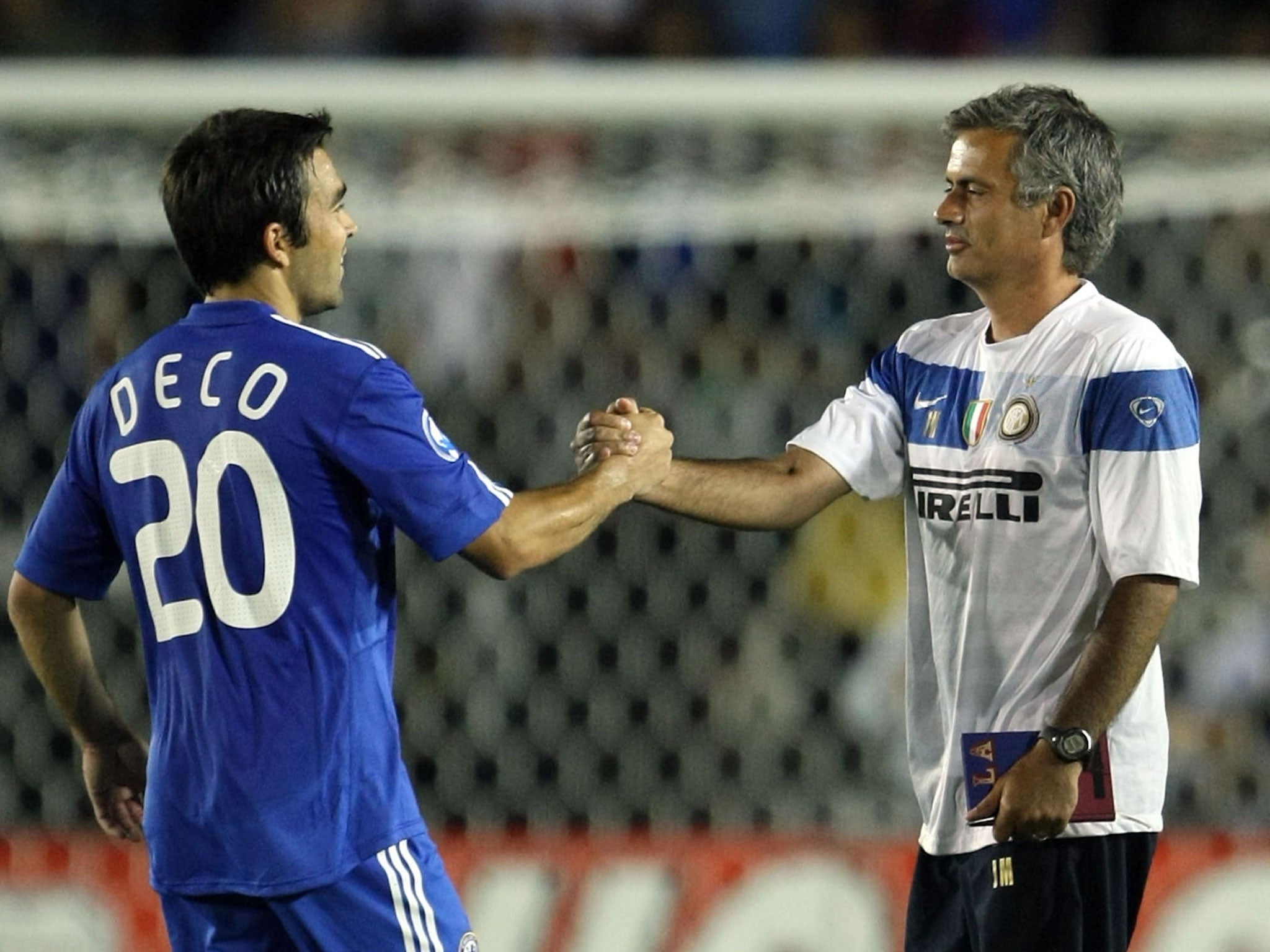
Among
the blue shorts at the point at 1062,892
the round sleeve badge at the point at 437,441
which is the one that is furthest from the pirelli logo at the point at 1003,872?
the round sleeve badge at the point at 437,441

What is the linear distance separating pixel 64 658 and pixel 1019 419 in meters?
1.38

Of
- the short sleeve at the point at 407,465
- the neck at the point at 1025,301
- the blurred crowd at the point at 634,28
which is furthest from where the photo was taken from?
the blurred crowd at the point at 634,28

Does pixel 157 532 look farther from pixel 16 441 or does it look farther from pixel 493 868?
pixel 16 441

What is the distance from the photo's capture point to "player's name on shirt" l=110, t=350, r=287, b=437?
231cm

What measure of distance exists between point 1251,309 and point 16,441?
2842 mm

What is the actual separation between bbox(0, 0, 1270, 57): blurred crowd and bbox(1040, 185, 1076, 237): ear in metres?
3.15

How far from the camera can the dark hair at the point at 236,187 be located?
93.7 inches

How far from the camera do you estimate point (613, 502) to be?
265 cm

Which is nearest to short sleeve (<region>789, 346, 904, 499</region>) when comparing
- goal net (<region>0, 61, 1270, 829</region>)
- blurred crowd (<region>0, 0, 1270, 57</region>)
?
goal net (<region>0, 61, 1270, 829</region>)

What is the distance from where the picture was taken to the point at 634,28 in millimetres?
5812

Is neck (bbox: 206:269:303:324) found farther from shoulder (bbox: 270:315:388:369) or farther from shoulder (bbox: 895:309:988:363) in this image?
shoulder (bbox: 895:309:988:363)

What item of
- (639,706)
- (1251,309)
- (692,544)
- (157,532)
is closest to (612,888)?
(639,706)

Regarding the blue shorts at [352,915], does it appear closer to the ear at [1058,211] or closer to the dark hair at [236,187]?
the dark hair at [236,187]

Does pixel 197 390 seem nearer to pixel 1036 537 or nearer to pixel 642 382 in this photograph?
pixel 1036 537
